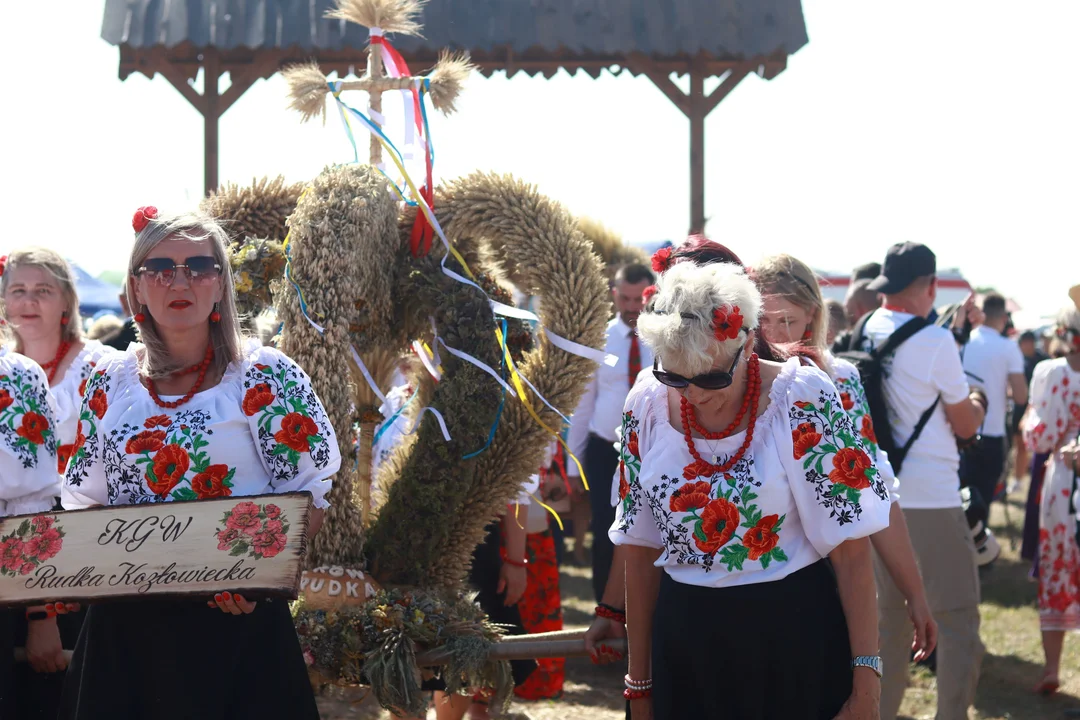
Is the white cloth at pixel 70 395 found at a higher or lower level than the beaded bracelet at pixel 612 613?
higher

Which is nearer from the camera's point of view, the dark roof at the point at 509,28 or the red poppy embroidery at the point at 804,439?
the red poppy embroidery at the point at 804,439

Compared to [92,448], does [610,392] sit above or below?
below

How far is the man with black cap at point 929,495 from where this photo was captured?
13.2ft

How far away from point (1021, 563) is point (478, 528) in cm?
650

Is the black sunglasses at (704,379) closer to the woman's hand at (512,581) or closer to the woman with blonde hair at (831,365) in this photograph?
the woman with blonde hair at (831,365)

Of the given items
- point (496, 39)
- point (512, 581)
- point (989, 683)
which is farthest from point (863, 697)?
point (496, 39)

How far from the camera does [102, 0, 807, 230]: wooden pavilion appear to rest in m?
6.48

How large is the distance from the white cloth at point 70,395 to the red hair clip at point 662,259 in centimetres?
187

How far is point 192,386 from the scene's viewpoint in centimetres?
244

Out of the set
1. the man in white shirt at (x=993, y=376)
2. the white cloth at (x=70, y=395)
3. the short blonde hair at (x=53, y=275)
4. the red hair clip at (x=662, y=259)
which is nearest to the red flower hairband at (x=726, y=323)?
the red hair clip at (x=662, y=259)

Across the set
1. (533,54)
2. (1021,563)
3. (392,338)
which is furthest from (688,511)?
(1021,563)

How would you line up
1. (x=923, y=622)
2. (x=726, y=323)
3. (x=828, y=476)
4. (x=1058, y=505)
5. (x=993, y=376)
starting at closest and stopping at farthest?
(x=726, y=323) → (x=828, y=476) → (x=923, y=622) → (x=1058, y=505) → (x=993, y=376)

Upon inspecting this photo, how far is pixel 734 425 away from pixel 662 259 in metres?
0.54

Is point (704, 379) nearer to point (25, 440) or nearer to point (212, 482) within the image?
point (212, 482)
